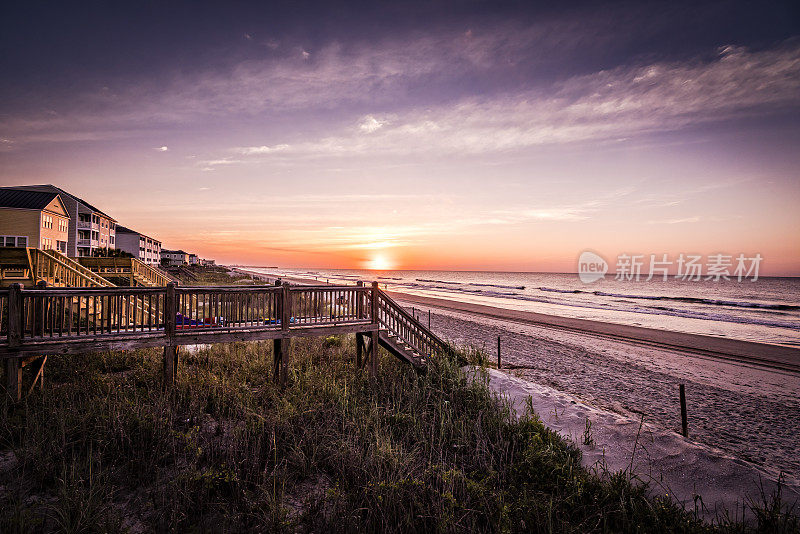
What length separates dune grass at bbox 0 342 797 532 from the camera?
4.65 m

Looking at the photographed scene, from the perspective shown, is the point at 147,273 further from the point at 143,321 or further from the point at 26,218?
the point at 26,218

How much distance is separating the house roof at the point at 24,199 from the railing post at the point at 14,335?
1635 inches

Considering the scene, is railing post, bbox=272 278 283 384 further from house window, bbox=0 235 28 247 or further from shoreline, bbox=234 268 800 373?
house window, bbox=0 235 28 247

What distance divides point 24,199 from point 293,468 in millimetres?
49576

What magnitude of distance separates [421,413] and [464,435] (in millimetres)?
1320

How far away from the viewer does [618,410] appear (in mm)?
9672

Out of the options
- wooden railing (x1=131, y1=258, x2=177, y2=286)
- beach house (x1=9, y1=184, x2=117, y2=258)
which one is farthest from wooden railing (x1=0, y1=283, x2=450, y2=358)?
beach house (x1=9, y1=184, x2=117, y2=258)

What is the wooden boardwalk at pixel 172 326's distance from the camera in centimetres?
753

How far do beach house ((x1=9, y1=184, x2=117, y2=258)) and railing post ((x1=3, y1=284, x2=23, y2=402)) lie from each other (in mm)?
52857

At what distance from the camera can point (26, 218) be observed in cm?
3562

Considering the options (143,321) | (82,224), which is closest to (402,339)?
(143,321)

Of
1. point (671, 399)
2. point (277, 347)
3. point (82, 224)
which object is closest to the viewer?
point (277, 347)

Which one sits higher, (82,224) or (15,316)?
(82,224)

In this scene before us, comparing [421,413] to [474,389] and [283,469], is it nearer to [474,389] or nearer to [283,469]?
[474,389]
